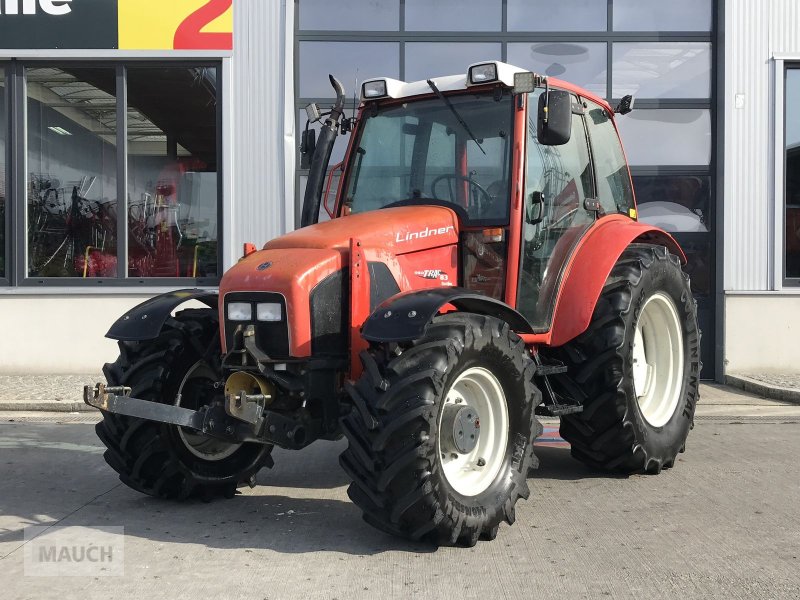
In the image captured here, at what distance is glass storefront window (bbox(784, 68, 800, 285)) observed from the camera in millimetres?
11984

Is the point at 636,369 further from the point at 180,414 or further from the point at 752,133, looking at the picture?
the point at 752,133

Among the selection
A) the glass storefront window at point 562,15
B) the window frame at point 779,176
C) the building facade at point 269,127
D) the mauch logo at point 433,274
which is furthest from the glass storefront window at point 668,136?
the mauch logo at point 433,274

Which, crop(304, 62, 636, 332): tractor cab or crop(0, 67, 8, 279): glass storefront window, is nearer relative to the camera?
crop(304, 62, 636, 332): tractor cab

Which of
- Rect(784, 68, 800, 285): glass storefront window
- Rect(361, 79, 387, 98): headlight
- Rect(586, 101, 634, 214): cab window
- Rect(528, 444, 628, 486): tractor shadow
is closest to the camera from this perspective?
Rect(361, 79, 387, 98): headlight

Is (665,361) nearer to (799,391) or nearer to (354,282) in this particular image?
(354,282)

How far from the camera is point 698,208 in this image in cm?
1211

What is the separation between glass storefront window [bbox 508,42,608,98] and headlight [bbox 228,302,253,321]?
791cm

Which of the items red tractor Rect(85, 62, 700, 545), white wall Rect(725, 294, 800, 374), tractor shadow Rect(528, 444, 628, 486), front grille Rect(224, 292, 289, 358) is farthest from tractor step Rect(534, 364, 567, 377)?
white wall Rect(725, 294, 800, 374)

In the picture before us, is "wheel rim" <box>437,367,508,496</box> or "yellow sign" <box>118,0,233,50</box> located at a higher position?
"yellow sign" <box>118,0,233,50</box>

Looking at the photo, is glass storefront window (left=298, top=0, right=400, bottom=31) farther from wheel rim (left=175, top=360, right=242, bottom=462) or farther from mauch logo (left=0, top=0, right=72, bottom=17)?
wheel rim (left=175, top=360, right=242, bottom=462)

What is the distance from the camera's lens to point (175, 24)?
11930 mm

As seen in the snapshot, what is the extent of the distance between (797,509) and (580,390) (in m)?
1.37

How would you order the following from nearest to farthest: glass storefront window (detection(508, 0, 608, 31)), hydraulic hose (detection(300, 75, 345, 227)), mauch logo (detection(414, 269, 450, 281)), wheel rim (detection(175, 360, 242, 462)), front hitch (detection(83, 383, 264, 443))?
front hitch (detection(83, 383, 264, 443))
mauch logo (detection(414, 269, 450, 281))
wheel rim (detection(175, 360, 242, 462))
hydraulic hose (detection(300, 75, 345, 227))
glass storefront window (detection(508, 0, 608, 31))

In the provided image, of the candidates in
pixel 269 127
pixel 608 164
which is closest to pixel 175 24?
pixel 269 127
